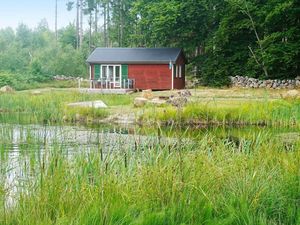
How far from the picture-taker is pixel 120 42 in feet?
138

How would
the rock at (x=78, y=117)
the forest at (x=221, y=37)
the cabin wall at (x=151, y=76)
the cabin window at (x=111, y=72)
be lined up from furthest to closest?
the cabin window at (x=111, y=72), the cabin wall at (x=151, y=76), the forest at (x=221, y=37), the rock at (x=78, y=117)

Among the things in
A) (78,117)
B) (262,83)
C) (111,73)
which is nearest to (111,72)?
(111,73)

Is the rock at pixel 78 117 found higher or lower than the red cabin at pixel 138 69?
lower

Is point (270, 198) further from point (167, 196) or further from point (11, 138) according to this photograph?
point (11, 138)

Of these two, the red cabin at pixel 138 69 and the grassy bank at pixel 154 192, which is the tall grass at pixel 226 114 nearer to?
the grassy bank at pixel 154 192

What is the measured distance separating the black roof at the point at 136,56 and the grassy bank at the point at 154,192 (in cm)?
2427

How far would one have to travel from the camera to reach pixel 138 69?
1173 inches

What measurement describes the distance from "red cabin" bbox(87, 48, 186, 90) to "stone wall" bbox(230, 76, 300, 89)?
12.1 ft

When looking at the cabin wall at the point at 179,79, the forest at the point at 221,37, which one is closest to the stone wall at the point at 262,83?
the forest at the point at 221,37

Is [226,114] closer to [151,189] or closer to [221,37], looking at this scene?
[151,189]

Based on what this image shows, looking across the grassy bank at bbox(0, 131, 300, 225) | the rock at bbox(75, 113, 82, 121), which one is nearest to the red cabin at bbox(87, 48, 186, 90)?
the rock at bbox(75, 113, 82, 121)

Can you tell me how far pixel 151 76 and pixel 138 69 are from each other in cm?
92

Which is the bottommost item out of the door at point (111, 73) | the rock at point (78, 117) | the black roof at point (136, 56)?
the rock at point (78, 117)

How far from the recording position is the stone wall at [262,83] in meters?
26.0
